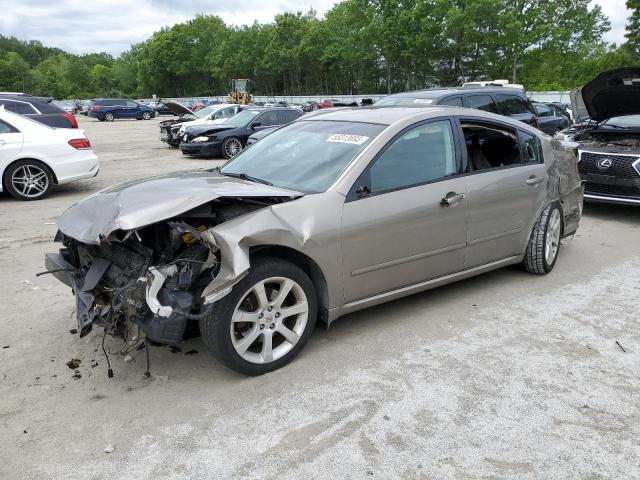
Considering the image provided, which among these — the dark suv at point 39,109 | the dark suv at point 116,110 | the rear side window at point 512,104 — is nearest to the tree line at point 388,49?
the dark suv at point 116,110

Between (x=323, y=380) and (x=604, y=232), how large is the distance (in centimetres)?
531

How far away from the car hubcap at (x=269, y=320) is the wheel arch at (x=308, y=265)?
0.17 meters

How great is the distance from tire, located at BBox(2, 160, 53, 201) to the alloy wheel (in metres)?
8.05

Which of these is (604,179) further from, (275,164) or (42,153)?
(42,153)

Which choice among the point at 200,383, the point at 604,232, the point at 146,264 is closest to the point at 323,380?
the point at 200,383

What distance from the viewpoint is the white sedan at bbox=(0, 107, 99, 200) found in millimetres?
9109

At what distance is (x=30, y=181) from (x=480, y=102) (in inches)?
313

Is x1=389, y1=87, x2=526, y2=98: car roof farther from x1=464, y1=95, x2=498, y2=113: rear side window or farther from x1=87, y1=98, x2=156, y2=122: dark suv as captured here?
x1=87, y1=98, x2=156, y2=122: dark suv

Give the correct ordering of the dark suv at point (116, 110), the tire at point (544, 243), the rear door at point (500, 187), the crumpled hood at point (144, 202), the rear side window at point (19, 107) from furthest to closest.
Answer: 1. the dark suv at point (116, 110)
2. the rear side window at point (19, 107)
3. the tire at point (544, 243)
4. the rear door at point (500, 187)
5. the crumpled hood at point (144, 202)

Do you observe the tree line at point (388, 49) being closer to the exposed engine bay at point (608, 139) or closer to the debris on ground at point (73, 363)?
the exposed engine bay at point (608, 139)

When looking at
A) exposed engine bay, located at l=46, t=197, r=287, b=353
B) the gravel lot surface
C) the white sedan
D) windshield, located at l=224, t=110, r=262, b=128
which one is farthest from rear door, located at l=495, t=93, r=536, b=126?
exposed engine bay, located at l=46, t=197, r=287, b=353

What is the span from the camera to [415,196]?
13.4ft

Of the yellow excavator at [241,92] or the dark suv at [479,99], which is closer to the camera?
the dark suv at [479,99]

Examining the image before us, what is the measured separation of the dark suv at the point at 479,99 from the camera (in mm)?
9398
